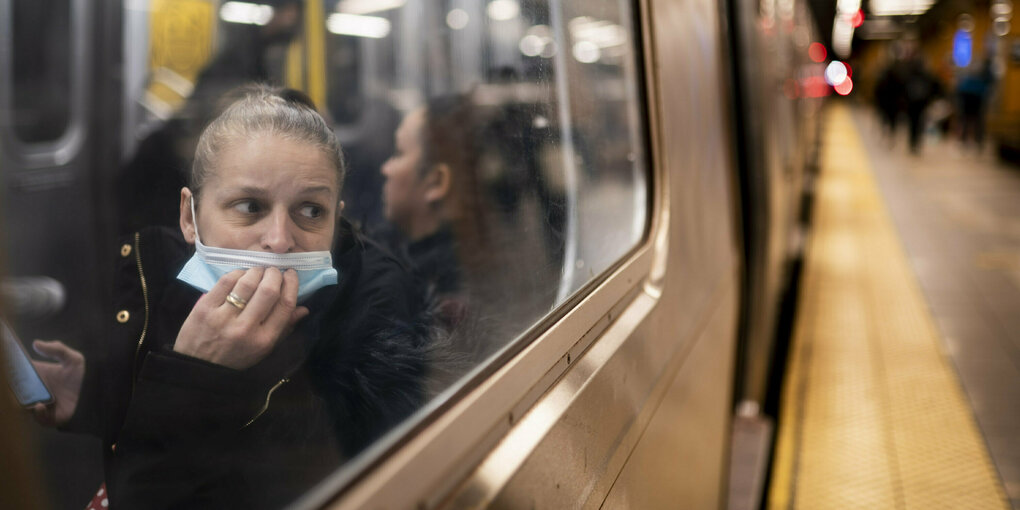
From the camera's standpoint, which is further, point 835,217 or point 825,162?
point 825,162

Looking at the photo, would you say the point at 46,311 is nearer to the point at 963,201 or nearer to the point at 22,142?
the point at 22,142

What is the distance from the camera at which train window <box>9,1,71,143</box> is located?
8.00ft

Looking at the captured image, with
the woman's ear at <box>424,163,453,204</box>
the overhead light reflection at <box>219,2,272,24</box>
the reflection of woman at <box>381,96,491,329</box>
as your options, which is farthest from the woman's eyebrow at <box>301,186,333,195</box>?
the woman's ear at <box>424,163,453,204</box>

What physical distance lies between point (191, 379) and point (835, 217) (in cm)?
840

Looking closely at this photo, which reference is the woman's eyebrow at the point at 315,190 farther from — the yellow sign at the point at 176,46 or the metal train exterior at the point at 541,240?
the yellow sign at the point at 176,46

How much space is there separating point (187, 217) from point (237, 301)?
76mm

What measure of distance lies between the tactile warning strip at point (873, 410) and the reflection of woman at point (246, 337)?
212 centimetres

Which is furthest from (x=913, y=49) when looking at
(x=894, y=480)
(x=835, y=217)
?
(x=894, y=480)

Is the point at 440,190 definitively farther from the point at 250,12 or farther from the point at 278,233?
the point at 278,233

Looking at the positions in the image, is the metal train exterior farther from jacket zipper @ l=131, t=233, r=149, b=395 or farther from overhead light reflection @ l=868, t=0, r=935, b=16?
overhead light reflection @ l=868, t=0, r=935, b=16

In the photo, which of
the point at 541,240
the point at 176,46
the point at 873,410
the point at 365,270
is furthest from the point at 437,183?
the point at 873,410

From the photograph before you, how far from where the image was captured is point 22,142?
7.99ft

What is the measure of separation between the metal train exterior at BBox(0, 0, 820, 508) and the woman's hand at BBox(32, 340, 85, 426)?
3cm

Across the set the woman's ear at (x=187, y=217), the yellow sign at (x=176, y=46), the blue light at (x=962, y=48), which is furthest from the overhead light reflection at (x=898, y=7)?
the woman's ear at (x=187, y=217)
